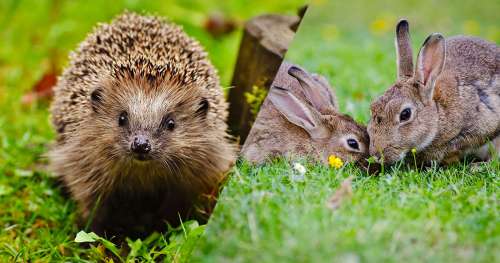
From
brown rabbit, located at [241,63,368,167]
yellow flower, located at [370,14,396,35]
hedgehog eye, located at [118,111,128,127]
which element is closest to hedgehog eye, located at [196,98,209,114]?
hedgehog eye, located at [118,111,128,127]

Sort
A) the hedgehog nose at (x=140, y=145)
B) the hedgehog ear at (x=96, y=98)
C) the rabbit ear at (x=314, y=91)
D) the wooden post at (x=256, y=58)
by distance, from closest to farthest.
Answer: the rabbit ear at (x=314, y=91)
the hedgehog nose at (x=140, y=145)
the hedgehog ear at (x=96, y=98)
the wooden post at (x=256, y=58)

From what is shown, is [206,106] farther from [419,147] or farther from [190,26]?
[190,26]

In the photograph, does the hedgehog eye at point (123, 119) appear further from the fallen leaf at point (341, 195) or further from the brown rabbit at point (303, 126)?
the fallen leaf at point (341, 195)

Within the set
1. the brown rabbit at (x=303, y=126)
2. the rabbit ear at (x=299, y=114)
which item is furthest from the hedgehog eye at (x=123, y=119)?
the rabbit ear at (x=299, y=114)

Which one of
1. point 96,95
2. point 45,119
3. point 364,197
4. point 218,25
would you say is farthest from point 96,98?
point 218,25

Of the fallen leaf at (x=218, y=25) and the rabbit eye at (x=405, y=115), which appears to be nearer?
the rabbit eye at (x=405, y=115)

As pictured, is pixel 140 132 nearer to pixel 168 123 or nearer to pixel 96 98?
pixel 168 123
